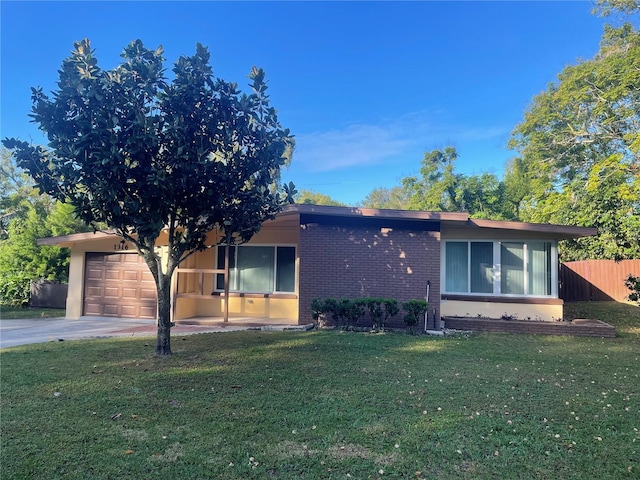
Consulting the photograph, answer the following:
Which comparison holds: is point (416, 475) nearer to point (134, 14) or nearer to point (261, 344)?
point (261, 344)

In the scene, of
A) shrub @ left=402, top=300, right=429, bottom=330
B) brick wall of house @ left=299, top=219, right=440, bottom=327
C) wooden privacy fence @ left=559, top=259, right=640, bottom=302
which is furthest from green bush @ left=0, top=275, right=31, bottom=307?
wooden privacy fence @ left=559, top=259, right=640, bottom=302

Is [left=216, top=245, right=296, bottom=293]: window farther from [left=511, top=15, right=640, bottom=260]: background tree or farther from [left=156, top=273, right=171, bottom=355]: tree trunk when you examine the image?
[left=511, top=15, right=640, bottom=260]: background tree

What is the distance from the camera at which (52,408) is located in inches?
165

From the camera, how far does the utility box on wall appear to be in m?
15.1

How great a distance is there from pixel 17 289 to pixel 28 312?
7.93ft

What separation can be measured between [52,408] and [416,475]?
3913 millimetres

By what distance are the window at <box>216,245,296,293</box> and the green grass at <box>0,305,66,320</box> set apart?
6521 millimetres

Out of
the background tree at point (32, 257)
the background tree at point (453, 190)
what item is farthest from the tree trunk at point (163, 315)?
the background tree at point (453, 190)

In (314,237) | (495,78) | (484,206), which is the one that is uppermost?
(495,78)

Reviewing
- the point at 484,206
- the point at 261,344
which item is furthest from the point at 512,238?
the point at 484,206

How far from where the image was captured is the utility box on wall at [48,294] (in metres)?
15.1

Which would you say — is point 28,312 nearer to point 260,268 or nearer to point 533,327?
point 260,268

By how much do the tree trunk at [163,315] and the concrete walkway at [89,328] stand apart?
8.49 feet

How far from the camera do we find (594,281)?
18.2 m
